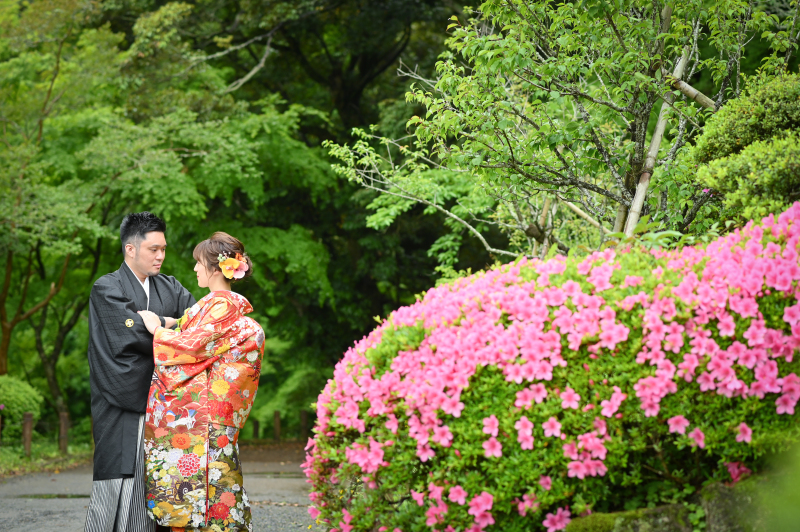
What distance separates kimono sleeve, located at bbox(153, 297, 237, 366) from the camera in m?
3.31

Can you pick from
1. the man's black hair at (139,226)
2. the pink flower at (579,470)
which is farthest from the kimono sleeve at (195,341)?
the pink flower at (579,470)

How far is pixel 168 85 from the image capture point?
11.6 m

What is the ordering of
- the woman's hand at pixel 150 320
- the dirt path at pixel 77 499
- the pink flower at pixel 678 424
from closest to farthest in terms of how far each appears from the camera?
the pink flower at pixel 678 424
the woman's hand at pixel 150 320
the dirt path at pixel 77 499

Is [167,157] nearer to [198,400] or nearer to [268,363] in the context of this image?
[198,400]

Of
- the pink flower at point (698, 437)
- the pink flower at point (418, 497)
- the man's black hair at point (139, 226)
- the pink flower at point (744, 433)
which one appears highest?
the man's black hair at point (139, 226)

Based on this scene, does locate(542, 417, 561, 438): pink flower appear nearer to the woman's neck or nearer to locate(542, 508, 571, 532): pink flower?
locate(542, 508, 571, 532): pink flower

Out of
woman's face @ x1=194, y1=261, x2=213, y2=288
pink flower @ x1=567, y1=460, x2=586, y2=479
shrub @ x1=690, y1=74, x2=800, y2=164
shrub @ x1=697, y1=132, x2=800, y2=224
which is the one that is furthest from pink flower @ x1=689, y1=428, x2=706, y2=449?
woman's face @ x1=194, y1=261, x2=213, y2=288

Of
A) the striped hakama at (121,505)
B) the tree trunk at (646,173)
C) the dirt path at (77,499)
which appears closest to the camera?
the striped hakama at (121,505)

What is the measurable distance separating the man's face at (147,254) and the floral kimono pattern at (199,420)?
0.39 metres

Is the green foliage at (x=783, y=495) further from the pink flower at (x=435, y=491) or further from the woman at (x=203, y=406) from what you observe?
the woman at (x=203, y=406)

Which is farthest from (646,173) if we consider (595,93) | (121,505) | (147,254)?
(121,505)

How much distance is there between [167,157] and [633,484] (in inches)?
350

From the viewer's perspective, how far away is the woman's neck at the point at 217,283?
347 cm

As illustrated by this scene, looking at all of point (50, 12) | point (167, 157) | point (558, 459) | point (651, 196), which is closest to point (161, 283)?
point (558, 459)
